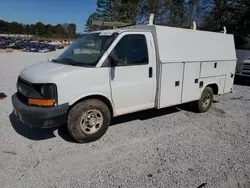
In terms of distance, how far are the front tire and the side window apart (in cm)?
86

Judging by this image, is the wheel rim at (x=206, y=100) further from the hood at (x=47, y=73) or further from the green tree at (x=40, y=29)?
the green tree at (x=40, y=29)

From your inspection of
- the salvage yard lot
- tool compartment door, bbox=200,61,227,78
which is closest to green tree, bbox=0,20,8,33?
the salvage yard lot

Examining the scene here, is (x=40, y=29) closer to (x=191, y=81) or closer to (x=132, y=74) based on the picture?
(x=191, y=81)

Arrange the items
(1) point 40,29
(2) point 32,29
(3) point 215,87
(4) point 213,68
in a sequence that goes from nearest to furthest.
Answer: (4) point 213,68 < (3) point 215,87 < (1) point 40,29 < (2) point 32,29

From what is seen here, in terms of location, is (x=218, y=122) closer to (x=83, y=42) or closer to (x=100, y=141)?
(x=100, y=141)

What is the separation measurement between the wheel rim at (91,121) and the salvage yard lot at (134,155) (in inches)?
10.0

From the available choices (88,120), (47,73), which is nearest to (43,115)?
(47,73)

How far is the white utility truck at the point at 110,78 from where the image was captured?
3170mm

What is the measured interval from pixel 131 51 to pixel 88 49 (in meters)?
0.84

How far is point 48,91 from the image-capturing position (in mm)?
3086

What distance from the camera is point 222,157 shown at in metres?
3.30

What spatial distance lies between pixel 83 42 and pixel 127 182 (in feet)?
9.34

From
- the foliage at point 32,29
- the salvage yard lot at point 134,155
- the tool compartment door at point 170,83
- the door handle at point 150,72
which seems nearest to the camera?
the salvage yard lot at point 134,155

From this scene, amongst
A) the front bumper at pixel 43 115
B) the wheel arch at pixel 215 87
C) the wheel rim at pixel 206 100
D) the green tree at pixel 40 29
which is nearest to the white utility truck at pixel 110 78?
the front bumper at pixel 43 115
